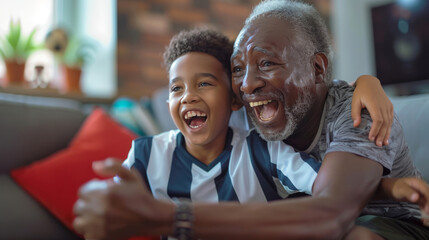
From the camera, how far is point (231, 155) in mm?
1269

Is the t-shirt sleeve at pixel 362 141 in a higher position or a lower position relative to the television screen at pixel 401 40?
lower

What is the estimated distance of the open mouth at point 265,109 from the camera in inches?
44.8

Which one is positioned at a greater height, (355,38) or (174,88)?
(355,38)

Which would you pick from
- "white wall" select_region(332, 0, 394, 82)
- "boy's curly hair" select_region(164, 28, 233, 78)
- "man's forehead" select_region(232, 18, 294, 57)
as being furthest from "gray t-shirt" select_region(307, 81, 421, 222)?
"white wall" select_region(332, 0, 394, 82)

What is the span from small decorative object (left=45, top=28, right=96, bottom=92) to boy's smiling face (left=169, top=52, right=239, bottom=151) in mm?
1573

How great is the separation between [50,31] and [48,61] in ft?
1.09

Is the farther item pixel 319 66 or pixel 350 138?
pixel 319 66

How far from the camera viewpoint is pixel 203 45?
1306mm

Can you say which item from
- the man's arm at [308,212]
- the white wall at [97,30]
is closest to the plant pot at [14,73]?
the white wall at [97,30]

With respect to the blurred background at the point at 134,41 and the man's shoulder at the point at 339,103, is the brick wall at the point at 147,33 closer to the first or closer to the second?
the blurred background at the point at 134,41

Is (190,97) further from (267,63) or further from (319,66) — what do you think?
(319,66)

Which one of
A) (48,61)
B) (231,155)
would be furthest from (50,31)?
(231,155)

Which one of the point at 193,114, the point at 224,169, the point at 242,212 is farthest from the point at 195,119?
the point at 242,212

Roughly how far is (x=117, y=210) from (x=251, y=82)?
559mm
